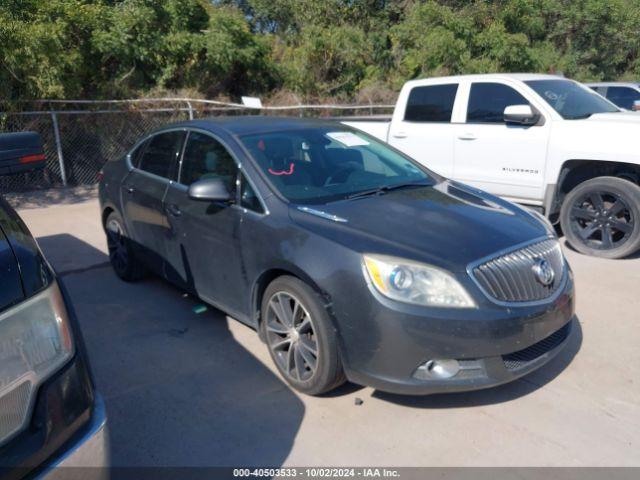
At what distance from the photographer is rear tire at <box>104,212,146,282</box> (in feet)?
18.5

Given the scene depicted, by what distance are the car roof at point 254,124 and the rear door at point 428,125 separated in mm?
2664

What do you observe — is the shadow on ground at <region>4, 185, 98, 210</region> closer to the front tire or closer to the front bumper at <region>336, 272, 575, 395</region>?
the front tire

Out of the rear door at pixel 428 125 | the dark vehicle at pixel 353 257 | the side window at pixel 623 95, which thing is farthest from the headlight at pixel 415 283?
the side window at pixel 623 95

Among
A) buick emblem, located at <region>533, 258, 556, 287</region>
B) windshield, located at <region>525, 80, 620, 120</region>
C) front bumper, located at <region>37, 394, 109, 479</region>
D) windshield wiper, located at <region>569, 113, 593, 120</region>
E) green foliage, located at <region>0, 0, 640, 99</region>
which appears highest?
green foliage, located at <region>0, 0, 640, 99</region>

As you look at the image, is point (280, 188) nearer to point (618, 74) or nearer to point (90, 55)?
point (90, 55)

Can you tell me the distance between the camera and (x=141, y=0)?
13.1 meters

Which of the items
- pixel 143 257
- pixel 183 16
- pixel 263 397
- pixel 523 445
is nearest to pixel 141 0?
pixel 183 16

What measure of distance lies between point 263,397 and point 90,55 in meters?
11.0

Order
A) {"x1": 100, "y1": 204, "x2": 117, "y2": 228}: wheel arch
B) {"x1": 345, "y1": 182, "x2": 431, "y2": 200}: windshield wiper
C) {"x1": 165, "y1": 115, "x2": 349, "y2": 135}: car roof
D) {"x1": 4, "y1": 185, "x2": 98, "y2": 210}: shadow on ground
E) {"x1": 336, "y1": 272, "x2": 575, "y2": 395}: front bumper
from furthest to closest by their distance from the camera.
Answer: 1. {"x1": 4, "y1": 185, "x2": 98, "y2": 210}: shadow on ground
2. {"x1": 100, "y1": 204, "x2": 117, "y2": 228}: wheel arch
3. {"x1": 165, "y1": 115, "x2": 349, "y2": 135}: car roof
4. {"x1": 345, "y1": 182, "x2": 431, "y2": 200}: windshield wiper
5. {"x1": 336, "y1": 272, "x2": 575, "y2": 395}: front bumper

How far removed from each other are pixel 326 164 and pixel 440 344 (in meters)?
1.79

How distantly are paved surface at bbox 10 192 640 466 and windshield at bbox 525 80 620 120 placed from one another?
2.60m

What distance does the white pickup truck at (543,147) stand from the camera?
19.7ft

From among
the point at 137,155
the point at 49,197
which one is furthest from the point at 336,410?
the point at 49,197

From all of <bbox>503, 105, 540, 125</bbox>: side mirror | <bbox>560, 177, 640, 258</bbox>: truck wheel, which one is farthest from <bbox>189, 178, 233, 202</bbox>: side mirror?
<bbox>560, 177, 640, 258</bbox>: truck wheel
